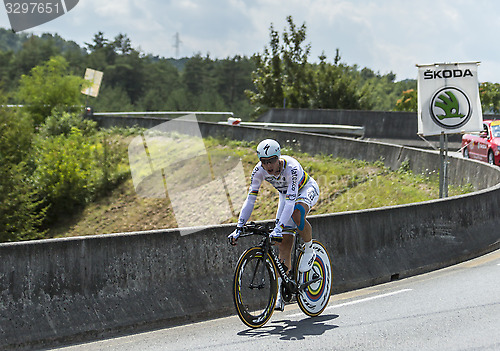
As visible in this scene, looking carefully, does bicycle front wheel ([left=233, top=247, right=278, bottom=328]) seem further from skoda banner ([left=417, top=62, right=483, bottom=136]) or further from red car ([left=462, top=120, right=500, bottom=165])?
red car ([left=462, top=120, right=500, bottom=165])

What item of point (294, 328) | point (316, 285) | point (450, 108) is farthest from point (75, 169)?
point (294, 328)

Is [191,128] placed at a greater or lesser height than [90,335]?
greater

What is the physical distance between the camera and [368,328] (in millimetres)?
7879

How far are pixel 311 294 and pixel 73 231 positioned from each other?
31828 millimetres

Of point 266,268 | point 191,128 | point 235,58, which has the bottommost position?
point 266,268

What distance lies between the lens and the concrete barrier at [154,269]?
738cm

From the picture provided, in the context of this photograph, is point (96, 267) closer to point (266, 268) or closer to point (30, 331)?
point (30, 331)

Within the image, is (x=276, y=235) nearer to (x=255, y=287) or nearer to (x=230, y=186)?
(x=255, y=287)

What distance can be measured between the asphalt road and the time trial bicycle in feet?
0.61

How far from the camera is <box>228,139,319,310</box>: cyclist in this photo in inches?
307

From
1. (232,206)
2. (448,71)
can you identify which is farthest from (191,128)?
(448,71)

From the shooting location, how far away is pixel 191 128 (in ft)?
138

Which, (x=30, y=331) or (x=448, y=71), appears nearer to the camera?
(x=30, y=331)

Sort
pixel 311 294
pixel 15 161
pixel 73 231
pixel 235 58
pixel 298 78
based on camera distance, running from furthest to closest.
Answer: pixel 235 58 → pixel 298 78 → pixel 15 161 → pixel 73 231 → pixel 311 294
